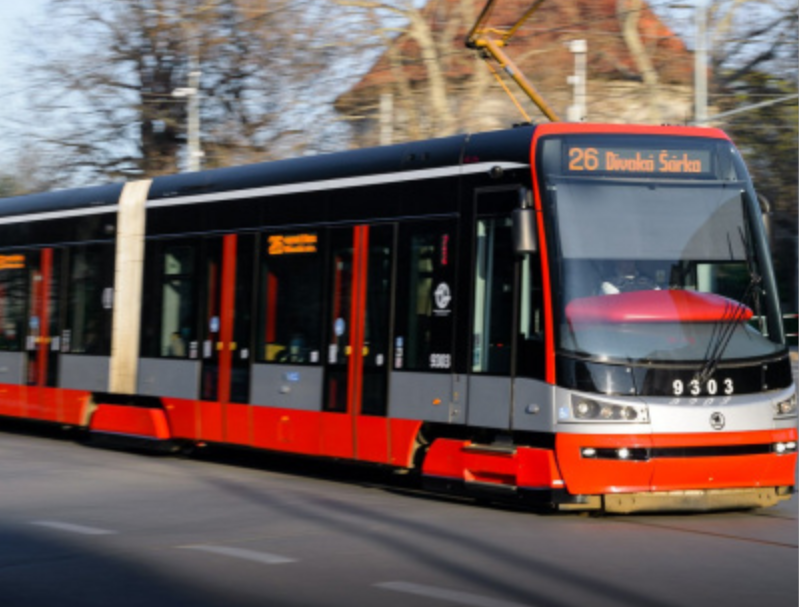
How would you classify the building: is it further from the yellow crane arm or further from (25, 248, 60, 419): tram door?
(25, 248, 60, 419): tram door

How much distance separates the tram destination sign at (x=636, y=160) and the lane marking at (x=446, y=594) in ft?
14.7

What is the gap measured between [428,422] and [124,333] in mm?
5691

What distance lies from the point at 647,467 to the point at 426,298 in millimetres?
2577

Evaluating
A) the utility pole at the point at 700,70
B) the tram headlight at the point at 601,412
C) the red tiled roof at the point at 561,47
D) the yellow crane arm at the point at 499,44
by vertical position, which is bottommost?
the tram headlight at the point at 601,412

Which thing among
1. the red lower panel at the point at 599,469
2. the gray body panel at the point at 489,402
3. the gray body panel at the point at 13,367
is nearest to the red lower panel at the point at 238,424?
the gray body panel at the point at 489,402

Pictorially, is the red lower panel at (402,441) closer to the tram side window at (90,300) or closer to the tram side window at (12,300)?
the tram side window at (90,300)

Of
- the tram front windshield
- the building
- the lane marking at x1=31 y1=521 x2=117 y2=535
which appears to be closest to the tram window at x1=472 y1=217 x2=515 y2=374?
the tram front windshield

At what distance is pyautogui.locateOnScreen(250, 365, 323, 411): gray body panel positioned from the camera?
45.8 ft

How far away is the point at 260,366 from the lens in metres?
14.8

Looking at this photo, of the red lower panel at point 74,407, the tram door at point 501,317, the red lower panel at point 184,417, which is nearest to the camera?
the tram door at point 501,317

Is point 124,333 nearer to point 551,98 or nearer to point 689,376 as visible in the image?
point 689,376

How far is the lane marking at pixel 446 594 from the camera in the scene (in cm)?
754

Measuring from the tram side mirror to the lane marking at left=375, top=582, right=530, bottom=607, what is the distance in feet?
12.4

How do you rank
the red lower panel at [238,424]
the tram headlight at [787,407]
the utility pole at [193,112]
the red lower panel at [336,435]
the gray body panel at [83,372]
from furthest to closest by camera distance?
1. the utility pole at [193,112]
2. the gray body panel at [83,372]
3. the red lower panel at [238,424]
4. the red lower panel at [336,435]
5. the tram headlight at [787,407]
